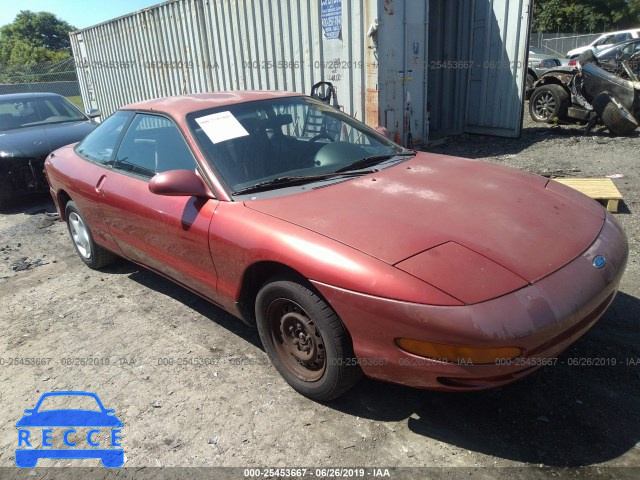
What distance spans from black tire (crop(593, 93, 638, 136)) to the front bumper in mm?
7229

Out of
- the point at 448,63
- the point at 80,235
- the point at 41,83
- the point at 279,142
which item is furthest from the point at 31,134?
the point at 41,83

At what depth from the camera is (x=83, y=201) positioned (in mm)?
4047

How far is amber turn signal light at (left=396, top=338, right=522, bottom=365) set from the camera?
188 cm

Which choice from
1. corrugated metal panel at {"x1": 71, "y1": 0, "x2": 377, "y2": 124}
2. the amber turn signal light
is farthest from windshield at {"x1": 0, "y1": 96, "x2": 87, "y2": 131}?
the amber turn signal light

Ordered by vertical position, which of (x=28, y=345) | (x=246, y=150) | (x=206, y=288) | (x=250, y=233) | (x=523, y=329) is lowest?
(x=28, y=345)

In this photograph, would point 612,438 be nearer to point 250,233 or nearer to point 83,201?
point 250,233

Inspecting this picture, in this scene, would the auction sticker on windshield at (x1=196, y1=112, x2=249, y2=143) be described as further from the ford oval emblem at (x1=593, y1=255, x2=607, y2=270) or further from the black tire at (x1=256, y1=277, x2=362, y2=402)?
the ford oval emblem at (x1=593, y1=255, x2=607, y2=270)

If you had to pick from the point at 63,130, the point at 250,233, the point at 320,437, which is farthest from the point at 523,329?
the point at 63,130

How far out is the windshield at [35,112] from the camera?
7.49 m

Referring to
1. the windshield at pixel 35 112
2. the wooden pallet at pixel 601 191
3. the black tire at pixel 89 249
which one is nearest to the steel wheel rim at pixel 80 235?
the black tire at pixel 89 249

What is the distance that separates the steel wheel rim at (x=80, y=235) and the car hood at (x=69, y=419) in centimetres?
201

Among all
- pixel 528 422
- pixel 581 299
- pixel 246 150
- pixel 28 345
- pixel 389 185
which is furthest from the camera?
pixel 28 345

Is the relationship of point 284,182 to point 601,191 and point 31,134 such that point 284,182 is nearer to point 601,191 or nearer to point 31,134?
point 601,191

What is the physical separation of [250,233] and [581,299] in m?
1.59
